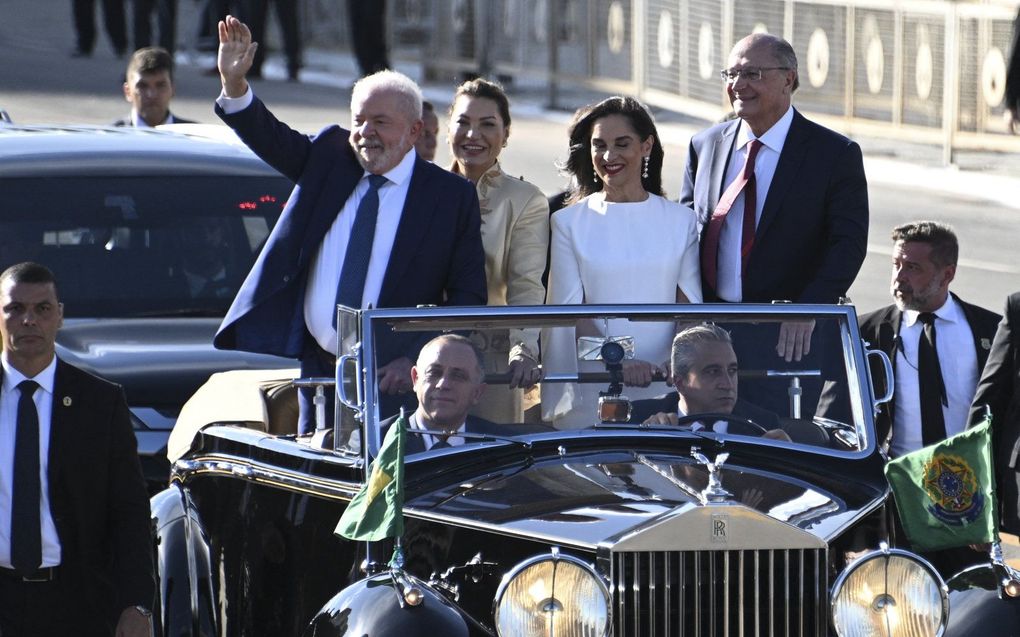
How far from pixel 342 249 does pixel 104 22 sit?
21.7 metres

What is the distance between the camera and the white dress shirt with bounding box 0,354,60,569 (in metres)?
5.54

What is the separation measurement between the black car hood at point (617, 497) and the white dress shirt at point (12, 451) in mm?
1119

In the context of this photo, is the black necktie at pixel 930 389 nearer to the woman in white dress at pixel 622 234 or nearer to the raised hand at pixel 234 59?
the woman in white dress at pixel 622 234

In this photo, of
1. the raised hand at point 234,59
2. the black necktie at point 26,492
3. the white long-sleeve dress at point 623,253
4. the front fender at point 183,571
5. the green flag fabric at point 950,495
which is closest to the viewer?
the green flag fabric at point 950,495

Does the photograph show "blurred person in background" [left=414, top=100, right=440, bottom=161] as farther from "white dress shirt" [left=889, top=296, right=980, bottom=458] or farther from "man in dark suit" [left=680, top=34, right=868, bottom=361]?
"white dress shirt" [left=889, top=296, right=980, bottom=458]

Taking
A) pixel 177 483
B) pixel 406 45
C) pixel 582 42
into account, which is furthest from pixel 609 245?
pixel 406 45

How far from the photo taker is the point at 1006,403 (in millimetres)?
6574

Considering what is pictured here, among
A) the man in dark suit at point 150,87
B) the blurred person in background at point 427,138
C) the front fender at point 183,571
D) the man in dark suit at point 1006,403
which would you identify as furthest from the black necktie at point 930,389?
the man in dark suit at point 150,87

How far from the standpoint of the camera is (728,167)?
7223 millimetres

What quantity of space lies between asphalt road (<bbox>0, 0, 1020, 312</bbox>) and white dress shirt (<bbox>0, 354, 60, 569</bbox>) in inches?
299

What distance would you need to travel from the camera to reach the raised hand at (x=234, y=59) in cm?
642

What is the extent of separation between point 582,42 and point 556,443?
1712 centimetres

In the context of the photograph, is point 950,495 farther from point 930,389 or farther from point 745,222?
point 745,222

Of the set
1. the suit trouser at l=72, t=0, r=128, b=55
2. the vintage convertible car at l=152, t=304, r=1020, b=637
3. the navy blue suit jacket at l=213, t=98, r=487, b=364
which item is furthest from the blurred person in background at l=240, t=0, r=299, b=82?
the vintage convertible car at l=152, t=304, r=1020, b=637
